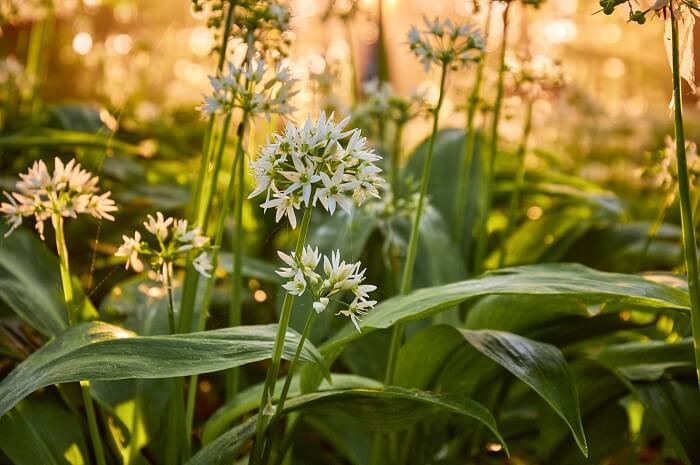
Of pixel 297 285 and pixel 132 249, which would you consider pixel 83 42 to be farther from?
pixel 297 285

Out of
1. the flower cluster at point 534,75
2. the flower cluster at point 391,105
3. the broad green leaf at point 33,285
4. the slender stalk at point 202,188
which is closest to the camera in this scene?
the slender stalk at point 202,188

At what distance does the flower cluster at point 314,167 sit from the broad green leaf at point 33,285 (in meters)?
0.72

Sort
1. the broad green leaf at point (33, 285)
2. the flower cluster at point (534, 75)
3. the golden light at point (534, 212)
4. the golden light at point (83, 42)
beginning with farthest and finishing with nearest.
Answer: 1. the golden light at point (83, 42)
2. the golden light at point (534, 212)
3. the flower cluster at point (534, 75)
4. the broad green leaf at point (33, 285)

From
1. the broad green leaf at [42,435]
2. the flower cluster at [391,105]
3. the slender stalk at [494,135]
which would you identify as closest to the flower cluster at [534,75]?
the slender stalk at [494,135]

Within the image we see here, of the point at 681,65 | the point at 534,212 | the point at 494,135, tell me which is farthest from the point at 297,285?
the point at 534,212

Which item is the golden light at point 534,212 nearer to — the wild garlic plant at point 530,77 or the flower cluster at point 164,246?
the wild garlic plant at point 530,77

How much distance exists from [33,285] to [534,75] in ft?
4.61

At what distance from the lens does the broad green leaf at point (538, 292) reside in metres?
1.35

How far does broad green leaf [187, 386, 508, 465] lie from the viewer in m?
1.28

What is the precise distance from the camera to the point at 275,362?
1.19 metres

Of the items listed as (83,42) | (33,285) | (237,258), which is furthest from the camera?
(83,42)

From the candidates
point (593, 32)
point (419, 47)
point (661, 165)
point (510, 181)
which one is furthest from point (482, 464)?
point (593, 32)

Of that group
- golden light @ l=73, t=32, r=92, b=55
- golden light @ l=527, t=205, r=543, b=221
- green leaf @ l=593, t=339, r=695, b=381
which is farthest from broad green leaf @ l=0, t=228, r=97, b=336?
golden light @ l=73, t=32, r=92, b=55

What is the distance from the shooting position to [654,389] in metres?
1.56
